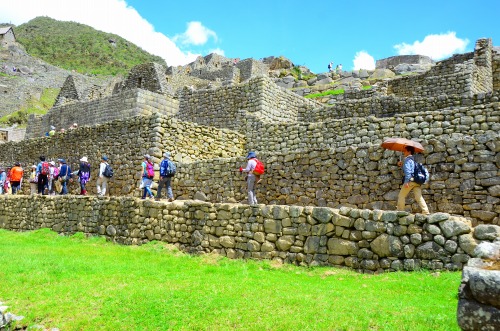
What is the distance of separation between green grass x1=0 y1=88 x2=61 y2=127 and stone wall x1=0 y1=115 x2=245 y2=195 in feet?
123

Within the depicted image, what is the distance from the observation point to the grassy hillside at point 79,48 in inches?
3516

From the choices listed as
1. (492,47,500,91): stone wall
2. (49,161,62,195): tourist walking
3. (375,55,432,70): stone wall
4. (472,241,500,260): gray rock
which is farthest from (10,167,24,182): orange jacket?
(375,55,432,70): stone wall

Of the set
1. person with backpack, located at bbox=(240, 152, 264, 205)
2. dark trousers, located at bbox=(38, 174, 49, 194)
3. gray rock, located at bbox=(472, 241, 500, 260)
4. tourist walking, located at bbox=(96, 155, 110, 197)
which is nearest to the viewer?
gray rock, located at bbox=(472, 241, 500, 260)

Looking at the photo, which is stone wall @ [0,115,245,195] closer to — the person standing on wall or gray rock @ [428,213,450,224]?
the person standing on wall

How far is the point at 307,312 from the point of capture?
19.0 ft

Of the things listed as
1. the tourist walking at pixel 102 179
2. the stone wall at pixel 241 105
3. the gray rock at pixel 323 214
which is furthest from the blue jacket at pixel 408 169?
the tourist walking at pixel 102 179

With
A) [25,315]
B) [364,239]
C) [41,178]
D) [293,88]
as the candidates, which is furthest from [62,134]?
[293,88]

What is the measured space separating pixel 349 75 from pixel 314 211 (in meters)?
30.7

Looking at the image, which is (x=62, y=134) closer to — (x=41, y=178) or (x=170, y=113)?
(x=41, y=178)

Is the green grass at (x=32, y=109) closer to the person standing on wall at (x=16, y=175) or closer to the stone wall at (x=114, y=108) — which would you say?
the stone wall at (x=114, y=108)

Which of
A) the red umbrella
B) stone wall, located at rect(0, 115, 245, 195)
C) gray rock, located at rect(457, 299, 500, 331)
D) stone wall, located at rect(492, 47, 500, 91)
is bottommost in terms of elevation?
gray rock, located at rect(457, 299, 500, 331)

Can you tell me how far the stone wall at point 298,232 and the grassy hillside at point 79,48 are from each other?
251 feet

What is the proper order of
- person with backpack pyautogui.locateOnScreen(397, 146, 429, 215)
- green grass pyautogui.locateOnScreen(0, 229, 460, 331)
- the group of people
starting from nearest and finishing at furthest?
1. green grass pyautogui.locateOnScreen(0, 229, 460, 331)
2. person with backpack pyautogui.locateOnScreen(397, 146, 429, 215)
3. the group of people

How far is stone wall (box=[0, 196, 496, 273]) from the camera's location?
733 cm
